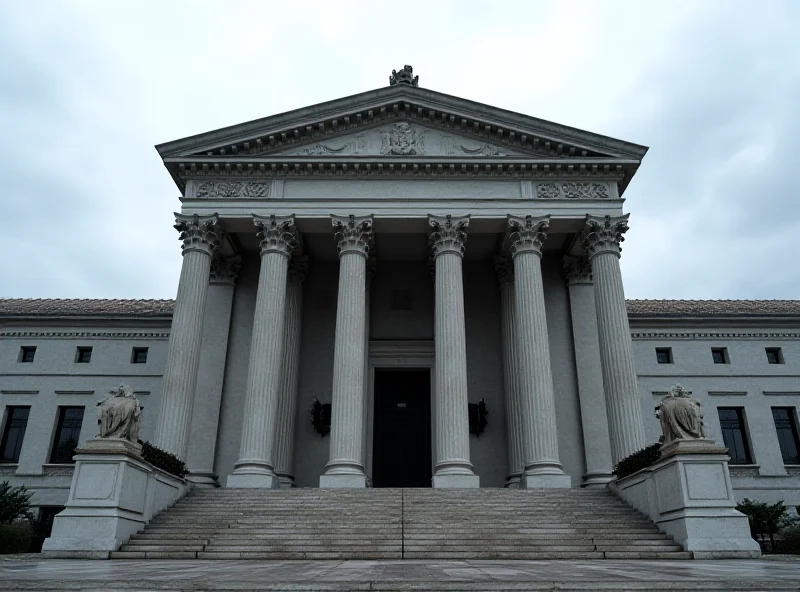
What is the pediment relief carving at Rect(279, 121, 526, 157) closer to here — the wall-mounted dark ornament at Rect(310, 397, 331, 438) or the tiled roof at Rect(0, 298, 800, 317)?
the wall-mounted dark ornament at Rect(310, 397, 331, 438)

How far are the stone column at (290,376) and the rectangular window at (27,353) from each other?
1648 centimetres

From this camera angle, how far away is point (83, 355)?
114ft

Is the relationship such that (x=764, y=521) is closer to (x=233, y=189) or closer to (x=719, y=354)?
(x=719, y=354)

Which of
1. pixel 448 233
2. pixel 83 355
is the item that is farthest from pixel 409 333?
pixel 83 355

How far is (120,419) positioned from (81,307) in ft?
71.1

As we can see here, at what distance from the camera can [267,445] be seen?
23.0 m

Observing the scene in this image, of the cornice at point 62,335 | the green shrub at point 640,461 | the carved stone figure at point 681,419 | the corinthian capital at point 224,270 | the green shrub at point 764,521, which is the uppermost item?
the corinthian capital at point 224,270

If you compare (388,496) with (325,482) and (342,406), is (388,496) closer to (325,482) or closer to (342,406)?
(325,482)

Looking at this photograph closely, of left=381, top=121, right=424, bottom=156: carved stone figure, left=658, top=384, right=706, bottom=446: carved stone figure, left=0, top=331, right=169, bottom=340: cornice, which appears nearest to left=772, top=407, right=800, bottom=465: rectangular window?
left=658, top=384, right=706, bottom=446: carved stone figure

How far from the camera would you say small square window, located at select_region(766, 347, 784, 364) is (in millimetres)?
34062

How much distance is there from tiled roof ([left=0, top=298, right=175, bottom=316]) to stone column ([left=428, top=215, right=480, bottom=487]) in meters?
17.1

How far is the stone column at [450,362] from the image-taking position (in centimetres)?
2223

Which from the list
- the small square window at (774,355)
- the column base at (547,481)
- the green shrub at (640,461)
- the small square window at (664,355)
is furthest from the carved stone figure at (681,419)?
the small square window at (774,355)

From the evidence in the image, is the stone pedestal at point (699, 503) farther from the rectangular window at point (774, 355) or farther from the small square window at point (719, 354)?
the rectangular window at point (774, 355)
